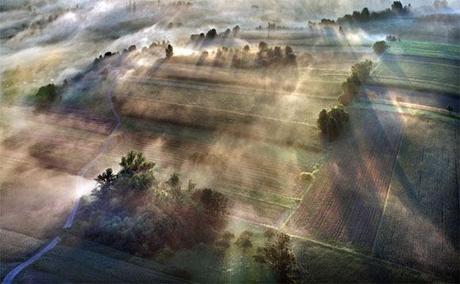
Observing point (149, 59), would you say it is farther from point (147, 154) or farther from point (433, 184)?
point (433, 184)

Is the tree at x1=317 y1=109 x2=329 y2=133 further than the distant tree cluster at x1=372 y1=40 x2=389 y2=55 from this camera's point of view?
No

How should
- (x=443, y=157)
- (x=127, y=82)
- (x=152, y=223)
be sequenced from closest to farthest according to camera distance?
(x=152, y=223) → (x=443, y=157) → (x=127, y=82)

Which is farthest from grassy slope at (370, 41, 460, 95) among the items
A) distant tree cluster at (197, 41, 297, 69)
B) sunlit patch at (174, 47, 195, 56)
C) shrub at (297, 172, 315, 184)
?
sunlit patch at (174, 47, 195, 56)

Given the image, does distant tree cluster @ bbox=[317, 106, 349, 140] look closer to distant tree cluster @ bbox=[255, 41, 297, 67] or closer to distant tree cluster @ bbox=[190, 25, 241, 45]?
distant tree cluster @ bbox=[255, 41, 297, 67]

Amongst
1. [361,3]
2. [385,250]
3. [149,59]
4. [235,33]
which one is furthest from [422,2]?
[385,250]

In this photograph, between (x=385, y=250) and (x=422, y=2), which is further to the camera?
(x=422, y=2)

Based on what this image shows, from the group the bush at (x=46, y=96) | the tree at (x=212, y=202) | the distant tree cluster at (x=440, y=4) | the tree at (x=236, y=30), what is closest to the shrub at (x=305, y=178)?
the tree at (x=212, y=202)

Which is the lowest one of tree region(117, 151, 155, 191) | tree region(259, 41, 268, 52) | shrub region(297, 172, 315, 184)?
shrub region(297, 172, 315, 184)
